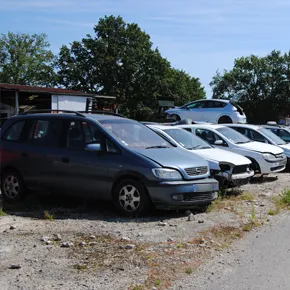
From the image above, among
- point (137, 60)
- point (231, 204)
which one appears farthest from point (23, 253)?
point (137, 60)

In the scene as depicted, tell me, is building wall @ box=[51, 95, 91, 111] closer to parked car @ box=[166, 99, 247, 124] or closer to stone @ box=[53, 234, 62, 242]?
parked car @ box=[166, 99, 247, 124]

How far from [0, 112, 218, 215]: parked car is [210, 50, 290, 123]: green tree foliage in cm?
4021

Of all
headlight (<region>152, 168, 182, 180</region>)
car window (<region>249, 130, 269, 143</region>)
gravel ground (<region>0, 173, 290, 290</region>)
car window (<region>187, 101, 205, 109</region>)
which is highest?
car window (<region>187, 101, 205, 109</region>)

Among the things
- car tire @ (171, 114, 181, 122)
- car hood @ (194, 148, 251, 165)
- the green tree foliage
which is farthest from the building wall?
the green tree foliage

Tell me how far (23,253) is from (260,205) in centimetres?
541

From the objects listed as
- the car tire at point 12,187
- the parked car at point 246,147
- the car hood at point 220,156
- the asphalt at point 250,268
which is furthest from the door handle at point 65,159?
the parked car at point 246,147

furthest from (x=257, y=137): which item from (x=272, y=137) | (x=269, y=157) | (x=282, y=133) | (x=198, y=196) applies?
(x=198, y=196)

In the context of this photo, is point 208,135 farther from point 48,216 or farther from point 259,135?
point 48,216

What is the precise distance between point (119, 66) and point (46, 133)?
37.8 m

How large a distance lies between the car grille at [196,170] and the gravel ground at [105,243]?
2.39 feet

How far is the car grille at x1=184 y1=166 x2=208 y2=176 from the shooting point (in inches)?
306

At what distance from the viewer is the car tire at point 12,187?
886 cm

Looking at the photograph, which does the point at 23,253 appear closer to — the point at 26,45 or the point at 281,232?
the point at 281,232

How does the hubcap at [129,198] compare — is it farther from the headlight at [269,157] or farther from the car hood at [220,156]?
the headlight at [269,157]
